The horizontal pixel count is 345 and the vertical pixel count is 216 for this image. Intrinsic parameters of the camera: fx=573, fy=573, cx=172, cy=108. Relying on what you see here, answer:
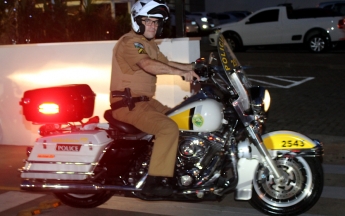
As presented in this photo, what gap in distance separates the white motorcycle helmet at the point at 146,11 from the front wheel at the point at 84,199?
5.79ft

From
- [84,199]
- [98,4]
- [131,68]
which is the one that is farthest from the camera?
[98,4]

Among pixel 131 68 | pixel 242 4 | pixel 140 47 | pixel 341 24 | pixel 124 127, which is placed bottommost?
pixel 124 127

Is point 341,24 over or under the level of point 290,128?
over

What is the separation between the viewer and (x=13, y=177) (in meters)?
7.52

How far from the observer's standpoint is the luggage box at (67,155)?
559cm

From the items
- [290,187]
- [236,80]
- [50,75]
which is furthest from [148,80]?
[50,75]

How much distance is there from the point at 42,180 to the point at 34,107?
778mm

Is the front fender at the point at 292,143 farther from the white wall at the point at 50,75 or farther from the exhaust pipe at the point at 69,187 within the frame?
the white wall at the point at 50,75

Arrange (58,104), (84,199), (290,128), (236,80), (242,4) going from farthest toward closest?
(242,4) → (290,128) → (84,199) → (58,104) → (236,80)

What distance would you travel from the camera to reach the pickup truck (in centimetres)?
1928

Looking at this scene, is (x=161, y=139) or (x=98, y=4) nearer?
(x=161, y=139)

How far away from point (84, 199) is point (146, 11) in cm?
208

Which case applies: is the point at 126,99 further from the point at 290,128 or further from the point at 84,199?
the point at 290,128

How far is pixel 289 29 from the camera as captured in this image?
65.6 feet
